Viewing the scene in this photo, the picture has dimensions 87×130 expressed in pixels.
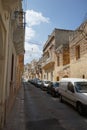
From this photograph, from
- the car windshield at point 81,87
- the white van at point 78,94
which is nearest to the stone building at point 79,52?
the white van at point 78,94

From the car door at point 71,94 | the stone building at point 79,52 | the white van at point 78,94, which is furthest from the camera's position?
the stone building at point 79,52

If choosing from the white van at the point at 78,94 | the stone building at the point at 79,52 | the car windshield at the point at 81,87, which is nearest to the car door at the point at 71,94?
the white van at the point at 78,94

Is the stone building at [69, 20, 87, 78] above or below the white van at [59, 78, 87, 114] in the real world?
above

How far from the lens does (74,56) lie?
26.7m

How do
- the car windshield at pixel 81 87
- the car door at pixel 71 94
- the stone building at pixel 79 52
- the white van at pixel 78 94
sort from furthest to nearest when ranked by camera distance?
the stone building at pixel 79 52 < the car door at pixel 71 94 < the car windshield at pixel 81 87 < the white van at pixel 78 94

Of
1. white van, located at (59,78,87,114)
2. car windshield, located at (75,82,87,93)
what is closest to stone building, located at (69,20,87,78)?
white van, located at (59,78,87,114)

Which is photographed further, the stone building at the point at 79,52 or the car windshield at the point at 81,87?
the stone building at the point at 79,52

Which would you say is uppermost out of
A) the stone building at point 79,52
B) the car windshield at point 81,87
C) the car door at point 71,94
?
the stone building at point 79,52

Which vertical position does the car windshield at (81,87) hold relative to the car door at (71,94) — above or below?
above

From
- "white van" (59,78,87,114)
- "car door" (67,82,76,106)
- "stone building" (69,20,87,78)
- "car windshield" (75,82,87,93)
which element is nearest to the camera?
"white van" (59,78,87,114)

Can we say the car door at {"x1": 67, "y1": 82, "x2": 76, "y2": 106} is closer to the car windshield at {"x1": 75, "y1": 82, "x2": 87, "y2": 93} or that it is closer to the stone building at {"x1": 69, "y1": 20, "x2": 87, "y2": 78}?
the car windshield at {"x1": 75, "y1": 82, "x2": 87, "y2": 93}

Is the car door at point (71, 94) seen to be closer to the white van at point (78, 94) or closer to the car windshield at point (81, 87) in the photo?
the white van at point (78, 94)

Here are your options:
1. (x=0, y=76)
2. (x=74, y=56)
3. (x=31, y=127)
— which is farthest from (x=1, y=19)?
(x=74, y=56)

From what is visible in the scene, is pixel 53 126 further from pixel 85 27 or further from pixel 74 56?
pixel 74 56
